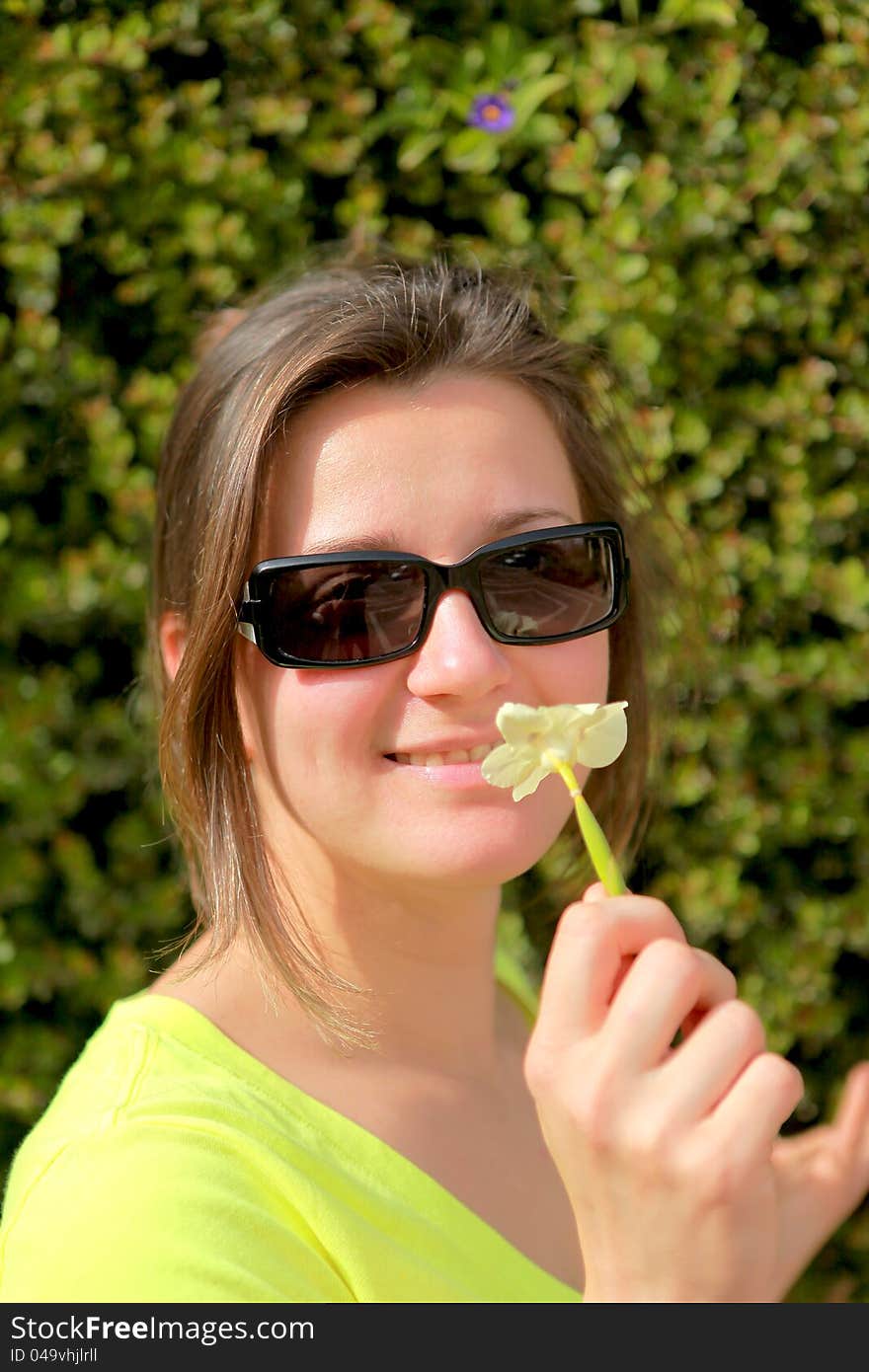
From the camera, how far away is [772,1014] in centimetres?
298

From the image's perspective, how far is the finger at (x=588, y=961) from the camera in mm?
896

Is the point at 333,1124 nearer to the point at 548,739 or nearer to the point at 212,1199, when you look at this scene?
the point at 212,1199

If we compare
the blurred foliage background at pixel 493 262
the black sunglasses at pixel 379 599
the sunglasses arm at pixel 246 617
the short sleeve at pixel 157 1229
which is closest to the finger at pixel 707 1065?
the short sleeve at pixel 157 1229

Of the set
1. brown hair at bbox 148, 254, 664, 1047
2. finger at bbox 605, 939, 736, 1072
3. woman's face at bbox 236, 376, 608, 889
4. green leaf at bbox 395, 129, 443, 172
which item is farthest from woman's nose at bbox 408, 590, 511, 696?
green leaf at bbox 395, 129, 443, 172

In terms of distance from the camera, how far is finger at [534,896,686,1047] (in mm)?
896

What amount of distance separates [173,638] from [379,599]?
49 cm

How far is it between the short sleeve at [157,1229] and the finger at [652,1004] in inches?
20.2

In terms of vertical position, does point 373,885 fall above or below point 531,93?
below

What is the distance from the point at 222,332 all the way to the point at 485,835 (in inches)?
50.1

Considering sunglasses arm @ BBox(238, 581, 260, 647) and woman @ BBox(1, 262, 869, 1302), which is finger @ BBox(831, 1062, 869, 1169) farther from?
sunglasses arm @ BBox(238, 581, 260, 647)

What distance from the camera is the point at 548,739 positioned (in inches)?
37.0

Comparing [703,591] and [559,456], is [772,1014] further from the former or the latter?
[559,456]

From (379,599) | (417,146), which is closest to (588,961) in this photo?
(379,599)

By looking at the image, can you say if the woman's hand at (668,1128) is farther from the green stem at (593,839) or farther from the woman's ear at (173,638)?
the woman's ear at (173,638)
